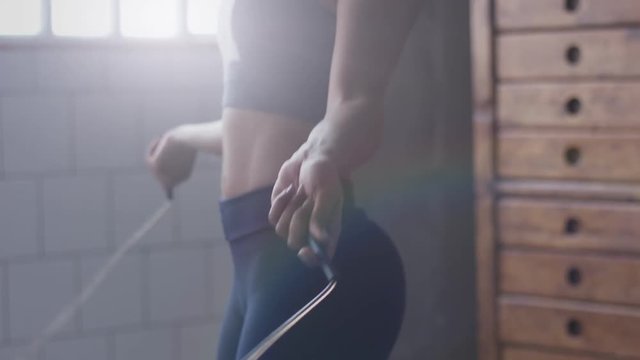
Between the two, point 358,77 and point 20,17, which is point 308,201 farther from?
point 20,17

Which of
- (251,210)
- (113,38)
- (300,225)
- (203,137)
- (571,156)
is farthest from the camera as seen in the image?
(113,38)

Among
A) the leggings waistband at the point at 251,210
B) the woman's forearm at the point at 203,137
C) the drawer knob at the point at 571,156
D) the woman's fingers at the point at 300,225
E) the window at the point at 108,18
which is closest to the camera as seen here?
the woman's fingers at the point at 300,225

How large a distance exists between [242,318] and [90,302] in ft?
1.59

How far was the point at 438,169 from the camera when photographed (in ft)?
4.55

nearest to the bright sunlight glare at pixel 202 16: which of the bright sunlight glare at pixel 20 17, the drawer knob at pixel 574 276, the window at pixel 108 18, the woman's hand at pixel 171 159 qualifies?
the window at pixel 108 18

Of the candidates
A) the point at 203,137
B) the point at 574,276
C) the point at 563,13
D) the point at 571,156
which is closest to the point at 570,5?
the point at 563,13

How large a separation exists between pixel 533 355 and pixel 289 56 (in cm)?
51

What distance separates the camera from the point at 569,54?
3.71 feet

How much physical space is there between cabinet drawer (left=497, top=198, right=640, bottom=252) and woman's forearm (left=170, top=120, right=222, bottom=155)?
34cm

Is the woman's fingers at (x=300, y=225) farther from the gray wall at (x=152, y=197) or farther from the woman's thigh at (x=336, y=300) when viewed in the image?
the gray wall at (x=152, y=197)

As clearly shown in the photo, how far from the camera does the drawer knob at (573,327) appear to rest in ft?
3.76

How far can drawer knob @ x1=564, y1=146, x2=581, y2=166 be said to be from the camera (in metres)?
1.13

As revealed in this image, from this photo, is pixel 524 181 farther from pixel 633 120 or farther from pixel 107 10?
pixel 107 10

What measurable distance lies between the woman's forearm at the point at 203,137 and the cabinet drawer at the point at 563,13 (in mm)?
344
